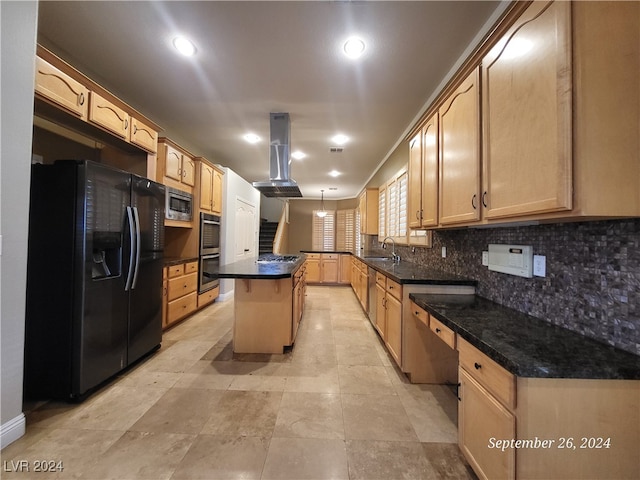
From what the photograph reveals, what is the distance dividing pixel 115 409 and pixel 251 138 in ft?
11.8

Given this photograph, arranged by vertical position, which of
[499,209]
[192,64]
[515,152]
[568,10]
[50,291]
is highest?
[192,64]

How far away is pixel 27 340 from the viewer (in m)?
1.81

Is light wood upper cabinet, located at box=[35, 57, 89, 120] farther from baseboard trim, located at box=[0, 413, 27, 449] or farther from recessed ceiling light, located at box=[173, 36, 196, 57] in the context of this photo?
baseboard trim, located at box=[0, 413, 27, 449]

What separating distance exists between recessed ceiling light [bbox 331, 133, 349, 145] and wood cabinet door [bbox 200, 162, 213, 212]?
205 cm

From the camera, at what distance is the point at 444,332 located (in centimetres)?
150

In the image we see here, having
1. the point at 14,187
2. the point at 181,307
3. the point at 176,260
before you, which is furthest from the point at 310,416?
the point at 176,260

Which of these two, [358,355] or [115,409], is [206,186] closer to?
[115,409]

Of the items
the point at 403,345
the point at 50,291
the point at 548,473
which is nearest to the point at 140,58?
the point at 50,291

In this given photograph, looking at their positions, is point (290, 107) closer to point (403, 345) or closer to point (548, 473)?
point (403, 345)

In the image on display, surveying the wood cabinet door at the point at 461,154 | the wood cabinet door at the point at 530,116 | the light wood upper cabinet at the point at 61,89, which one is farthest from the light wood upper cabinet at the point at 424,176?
the light wood upper cabinet at the point at 61,89

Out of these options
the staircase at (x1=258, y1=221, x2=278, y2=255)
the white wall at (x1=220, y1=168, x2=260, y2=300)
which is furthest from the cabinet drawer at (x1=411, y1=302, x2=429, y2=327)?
the staircase at (x1=258, y1=221, x2=278, y2=255)

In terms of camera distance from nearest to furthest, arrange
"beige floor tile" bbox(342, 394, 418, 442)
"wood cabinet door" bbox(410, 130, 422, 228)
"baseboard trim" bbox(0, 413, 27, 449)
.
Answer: "baseboard trim" bbox(0, 413, 27, 449), "beige floor tile" bbox(342, 394, 418, 442), "wood cabinet door" bbox(410, 130, 422, 228)

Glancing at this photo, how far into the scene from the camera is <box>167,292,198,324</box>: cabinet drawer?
10.7ft

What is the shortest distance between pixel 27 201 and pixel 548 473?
2795mm
